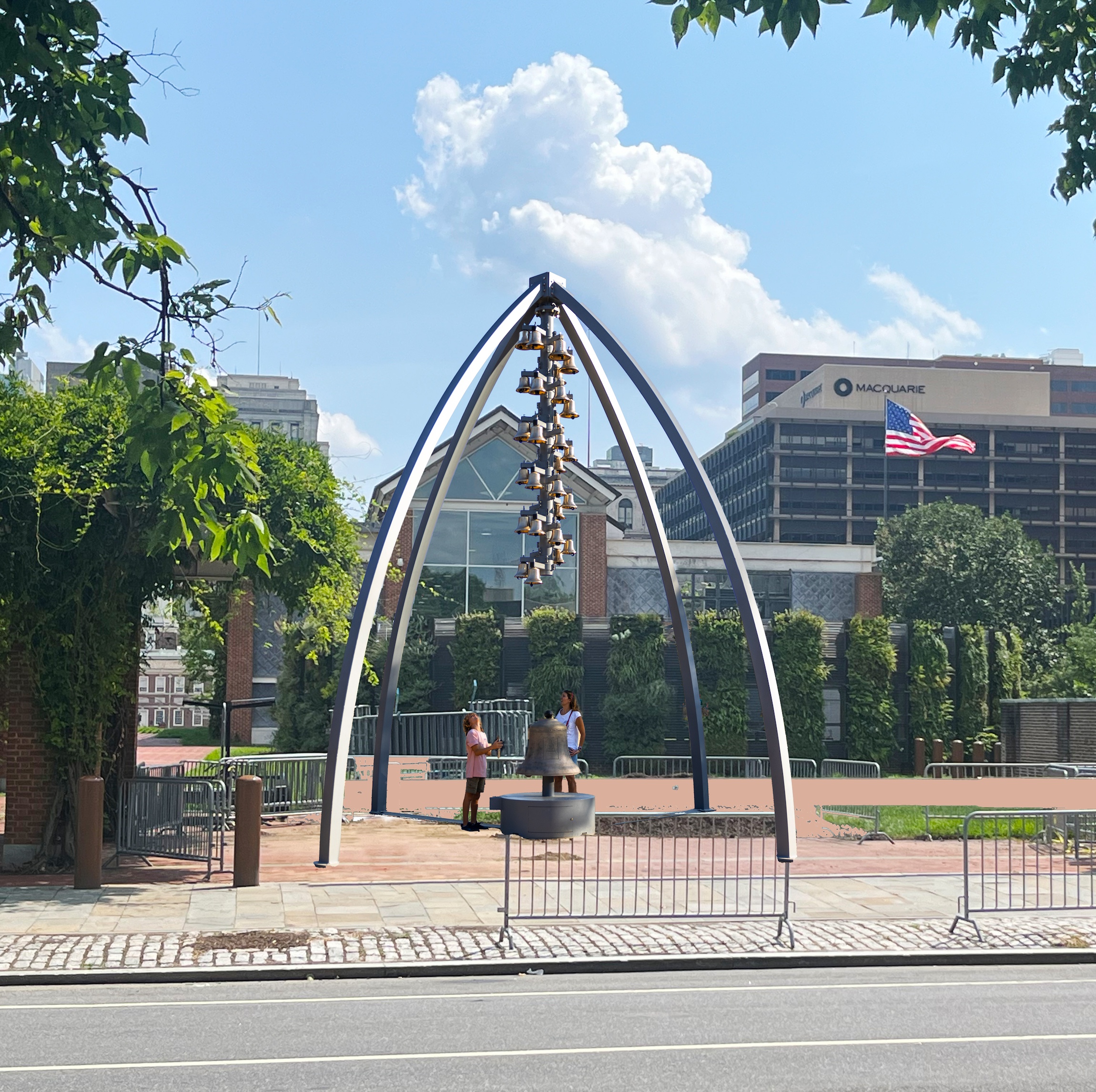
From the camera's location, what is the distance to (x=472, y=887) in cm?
1507

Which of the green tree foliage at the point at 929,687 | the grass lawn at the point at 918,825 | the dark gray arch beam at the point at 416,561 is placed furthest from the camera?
the green tree foliage at the point at 929,687

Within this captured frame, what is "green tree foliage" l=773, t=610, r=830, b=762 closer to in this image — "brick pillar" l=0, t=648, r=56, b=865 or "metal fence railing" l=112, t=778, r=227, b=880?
"metal fence railing" l=112, t=778, r=227, b=880

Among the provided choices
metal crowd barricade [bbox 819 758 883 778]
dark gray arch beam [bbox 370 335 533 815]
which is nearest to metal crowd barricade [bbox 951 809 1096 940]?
dark gray arch beam [bbox 370 335 533 815]

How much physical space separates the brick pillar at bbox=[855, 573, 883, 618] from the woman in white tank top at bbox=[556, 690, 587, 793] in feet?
114

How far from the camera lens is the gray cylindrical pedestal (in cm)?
1784

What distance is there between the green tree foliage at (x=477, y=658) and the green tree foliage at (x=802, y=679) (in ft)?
28.4

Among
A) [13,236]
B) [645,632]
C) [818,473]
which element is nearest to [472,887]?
[13,236]

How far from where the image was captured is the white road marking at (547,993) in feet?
32.1

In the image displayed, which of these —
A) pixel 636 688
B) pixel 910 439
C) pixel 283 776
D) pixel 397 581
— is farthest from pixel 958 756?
pixel 283 776

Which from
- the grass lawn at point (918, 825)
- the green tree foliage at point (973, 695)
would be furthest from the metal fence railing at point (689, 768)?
the grass lawn at point (918, 825)

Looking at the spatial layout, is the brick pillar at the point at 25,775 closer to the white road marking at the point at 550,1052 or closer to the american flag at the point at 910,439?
the white road marking at the point at 550,1052

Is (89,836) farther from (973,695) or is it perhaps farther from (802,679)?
(973,695)

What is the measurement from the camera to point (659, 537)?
794 inches

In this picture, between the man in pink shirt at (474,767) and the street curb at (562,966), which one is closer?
the street curb at (562,966)
